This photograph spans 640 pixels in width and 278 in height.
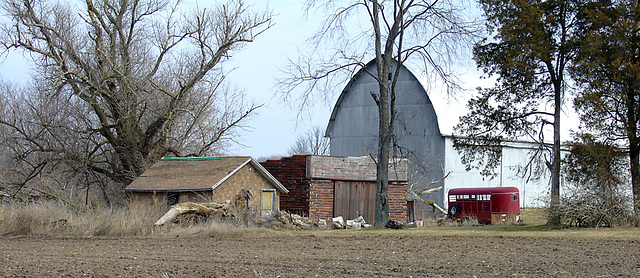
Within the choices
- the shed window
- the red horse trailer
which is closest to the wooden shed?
the shed window

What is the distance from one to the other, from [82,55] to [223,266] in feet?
67.3

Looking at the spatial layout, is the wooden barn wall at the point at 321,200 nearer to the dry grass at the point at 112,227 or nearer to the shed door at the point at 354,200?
the shed door at the point at 354,200

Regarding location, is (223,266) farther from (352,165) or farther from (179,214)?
(352,165)

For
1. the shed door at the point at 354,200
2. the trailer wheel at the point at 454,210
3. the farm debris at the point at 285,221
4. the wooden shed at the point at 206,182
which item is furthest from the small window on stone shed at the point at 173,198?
the trailer wheel at the point at 454,210

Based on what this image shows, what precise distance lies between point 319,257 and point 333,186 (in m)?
17.0

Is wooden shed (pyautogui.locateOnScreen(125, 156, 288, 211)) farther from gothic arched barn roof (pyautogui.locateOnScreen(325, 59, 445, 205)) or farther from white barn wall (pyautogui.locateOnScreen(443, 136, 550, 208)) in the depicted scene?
white barn wall (pyautogui.locateOnScreen(443, 136, 550, 208))

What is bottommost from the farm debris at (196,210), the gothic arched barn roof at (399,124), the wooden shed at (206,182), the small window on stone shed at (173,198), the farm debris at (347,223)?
the farm debris at (347,223)

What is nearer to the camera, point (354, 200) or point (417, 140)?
point (354, 200)

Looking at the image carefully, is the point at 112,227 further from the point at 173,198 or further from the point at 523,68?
the point at 523,68

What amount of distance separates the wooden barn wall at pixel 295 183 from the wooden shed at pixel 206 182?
152cm

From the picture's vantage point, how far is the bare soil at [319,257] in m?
10.9

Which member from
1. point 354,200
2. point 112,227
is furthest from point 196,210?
point 354,200

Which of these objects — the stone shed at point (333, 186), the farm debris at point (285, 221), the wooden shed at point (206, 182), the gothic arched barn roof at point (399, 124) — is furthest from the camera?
the gothic arched barn roof at point (399, 124)

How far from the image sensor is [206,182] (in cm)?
2477
